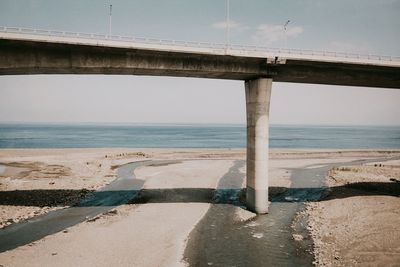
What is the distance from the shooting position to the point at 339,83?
1083 inches

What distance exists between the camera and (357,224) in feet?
68.7

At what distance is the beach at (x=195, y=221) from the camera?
16312 mm

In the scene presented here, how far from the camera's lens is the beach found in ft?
53.5

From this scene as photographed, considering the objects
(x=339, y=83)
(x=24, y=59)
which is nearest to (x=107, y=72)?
(x=24, y=59)

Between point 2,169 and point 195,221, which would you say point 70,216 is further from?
point 2,169

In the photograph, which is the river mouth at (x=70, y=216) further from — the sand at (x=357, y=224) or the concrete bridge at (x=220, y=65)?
the sand at (x=357, y=224)

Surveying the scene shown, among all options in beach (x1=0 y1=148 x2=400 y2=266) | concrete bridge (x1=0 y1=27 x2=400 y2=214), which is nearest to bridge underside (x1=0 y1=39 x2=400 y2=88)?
concrete bridge (x1=0 y1=27 x2=400 y2=214)

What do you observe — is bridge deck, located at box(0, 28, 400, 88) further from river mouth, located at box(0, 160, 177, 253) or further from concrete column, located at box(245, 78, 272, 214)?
river mouth, located at box(0, 160, 177, 253)

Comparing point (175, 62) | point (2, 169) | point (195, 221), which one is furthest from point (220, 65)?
point (2, 169)

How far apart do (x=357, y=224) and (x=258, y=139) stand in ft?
29.7

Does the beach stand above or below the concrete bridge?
below

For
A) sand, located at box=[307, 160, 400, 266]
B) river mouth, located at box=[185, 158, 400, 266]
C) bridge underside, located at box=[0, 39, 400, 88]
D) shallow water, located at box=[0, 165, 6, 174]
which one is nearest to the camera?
sand, located at box=[307, 160, 400, 266]

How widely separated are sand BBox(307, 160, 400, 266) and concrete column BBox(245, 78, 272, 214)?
430 cm

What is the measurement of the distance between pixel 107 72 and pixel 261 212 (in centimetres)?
1602
